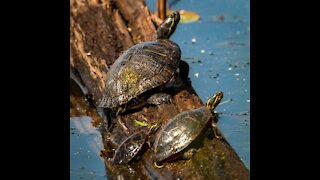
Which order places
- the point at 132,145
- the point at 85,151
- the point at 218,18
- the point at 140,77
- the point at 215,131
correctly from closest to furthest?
the point at 215,131, the point at 132,145, the point at 140,77, the point at 85,151, the point at 218,18

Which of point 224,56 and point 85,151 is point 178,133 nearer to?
point 85,151

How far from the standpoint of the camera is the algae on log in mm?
4566

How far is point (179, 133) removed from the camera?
4598mm

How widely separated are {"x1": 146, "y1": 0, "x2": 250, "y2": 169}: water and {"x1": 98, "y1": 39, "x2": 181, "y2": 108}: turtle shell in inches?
35.3

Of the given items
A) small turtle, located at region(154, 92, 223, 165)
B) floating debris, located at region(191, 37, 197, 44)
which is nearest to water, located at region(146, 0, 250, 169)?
floating debris, located at region(191, 37, 197, 44)

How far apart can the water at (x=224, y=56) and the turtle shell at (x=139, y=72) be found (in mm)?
898

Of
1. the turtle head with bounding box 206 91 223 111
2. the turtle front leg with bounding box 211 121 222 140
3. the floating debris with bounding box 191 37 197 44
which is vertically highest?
the turtle head with bounding box 206 91 223 111

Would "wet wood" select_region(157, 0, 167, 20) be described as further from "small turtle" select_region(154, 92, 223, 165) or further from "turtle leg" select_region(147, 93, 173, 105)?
"small turtle" select_region(154, 92, 223, 165)

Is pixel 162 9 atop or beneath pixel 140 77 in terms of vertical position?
beneath

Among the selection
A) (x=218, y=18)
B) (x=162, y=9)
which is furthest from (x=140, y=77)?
(x=218, y=18)

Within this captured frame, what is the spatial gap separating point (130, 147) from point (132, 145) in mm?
35

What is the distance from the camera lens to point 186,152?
4.61m
